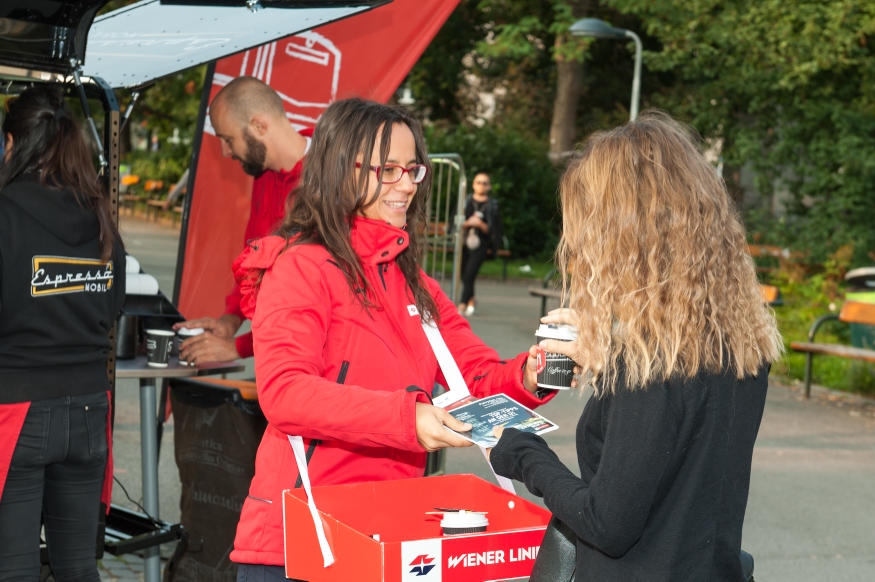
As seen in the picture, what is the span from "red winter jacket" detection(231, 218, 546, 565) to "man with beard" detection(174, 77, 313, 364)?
162 centimetres

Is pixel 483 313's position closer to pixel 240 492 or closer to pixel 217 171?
pixel 217 171

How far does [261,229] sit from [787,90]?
17007mm

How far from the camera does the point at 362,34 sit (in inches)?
235

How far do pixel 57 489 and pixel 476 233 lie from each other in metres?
13.7

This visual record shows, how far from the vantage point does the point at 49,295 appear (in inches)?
129

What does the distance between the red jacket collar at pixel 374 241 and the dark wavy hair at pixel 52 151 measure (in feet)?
4.29

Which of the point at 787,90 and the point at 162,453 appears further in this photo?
the point at 787,90

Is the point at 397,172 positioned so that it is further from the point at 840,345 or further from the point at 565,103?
the point at 565,103

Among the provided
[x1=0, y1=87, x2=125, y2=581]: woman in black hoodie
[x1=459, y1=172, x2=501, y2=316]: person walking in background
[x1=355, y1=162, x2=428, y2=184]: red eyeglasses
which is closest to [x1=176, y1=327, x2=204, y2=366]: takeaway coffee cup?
[x1=0, y1=87, x2=125, y2=581]: woman in black hoodie

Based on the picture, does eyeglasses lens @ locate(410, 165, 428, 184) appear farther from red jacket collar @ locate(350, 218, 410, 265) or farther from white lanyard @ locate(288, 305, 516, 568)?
white lanyard @ locate(288, 305, 516, 568)

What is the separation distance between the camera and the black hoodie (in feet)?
10.6

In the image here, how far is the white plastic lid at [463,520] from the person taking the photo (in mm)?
2277

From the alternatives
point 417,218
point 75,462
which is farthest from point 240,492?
point 417,218

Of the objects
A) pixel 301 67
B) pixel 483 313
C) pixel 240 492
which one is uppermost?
pixel 301 67
